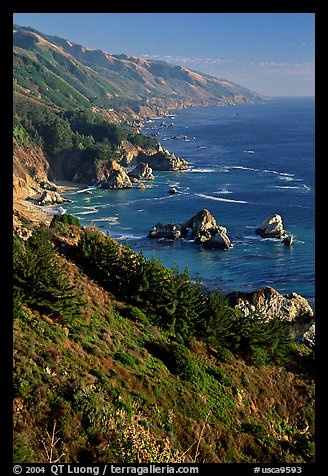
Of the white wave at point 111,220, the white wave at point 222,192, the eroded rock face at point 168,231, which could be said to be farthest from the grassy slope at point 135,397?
the white wave at point 222,192

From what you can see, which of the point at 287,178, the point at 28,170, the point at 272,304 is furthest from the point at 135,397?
the point at 28,170

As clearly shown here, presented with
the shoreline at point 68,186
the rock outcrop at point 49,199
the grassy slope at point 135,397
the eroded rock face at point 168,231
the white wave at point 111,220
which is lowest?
the grassy slope at point 135,397

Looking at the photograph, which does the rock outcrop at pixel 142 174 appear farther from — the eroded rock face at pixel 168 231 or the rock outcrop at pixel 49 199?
the eroded rock face at pixel 168 231

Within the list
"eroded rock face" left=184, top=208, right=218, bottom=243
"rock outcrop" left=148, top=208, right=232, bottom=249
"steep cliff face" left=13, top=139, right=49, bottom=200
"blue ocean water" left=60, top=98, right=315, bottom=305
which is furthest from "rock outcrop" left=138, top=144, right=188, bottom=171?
Result: "eroded rock face" left=184, top=208, right=218, bottom=243

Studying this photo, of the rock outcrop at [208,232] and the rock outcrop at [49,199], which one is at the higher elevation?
the rock outcrop at [49,199]

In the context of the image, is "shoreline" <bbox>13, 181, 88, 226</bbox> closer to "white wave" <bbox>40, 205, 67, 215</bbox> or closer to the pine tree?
"white wave" <bbox>40, 205, 67, 215</bbox>

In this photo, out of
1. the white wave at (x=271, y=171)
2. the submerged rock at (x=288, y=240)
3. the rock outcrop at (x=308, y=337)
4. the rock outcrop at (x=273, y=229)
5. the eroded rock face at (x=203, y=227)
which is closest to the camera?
the rock outcrop at (x=308, y=337)

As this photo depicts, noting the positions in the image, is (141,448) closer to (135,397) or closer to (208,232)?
(135,397)
